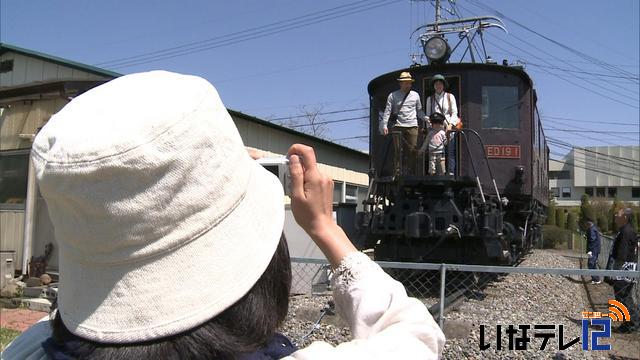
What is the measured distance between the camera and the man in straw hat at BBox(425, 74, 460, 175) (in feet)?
28.5

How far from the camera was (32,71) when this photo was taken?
11.3 m

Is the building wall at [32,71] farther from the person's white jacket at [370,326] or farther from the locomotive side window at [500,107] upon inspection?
the person's white jacket at [370,326]

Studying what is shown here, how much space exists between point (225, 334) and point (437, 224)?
7997 mm

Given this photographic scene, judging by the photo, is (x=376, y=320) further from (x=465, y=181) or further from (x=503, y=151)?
(x=503, y=151)

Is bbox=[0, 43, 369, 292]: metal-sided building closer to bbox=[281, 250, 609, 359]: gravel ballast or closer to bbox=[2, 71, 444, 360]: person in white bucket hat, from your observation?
bbox=[281, 250, 609, 359]: gravel ballast

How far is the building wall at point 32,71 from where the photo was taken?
10523mm

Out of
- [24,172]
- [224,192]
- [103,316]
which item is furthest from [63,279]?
[24,172]

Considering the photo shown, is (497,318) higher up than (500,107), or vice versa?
(500,107)

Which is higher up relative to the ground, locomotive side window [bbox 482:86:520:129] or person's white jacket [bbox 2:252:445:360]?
locomotive side window [bbox 482:86:520:129]

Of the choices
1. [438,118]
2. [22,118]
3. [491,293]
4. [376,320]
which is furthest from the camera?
[22,118]

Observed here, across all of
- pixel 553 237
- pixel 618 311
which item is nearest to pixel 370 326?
pixel 618 311

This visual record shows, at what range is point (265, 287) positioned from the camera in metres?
1.01

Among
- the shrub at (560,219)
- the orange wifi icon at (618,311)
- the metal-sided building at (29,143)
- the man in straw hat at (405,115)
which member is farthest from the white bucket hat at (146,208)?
the shrub at (560,219)

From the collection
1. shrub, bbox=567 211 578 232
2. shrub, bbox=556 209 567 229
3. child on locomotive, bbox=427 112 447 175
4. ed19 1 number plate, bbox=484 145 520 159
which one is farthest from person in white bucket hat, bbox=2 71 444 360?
shrub, bbox=556 209 567 229
